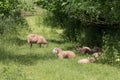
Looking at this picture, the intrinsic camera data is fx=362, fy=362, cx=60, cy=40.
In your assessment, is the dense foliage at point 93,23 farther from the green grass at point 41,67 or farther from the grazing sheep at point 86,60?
the green grass at point 41,67

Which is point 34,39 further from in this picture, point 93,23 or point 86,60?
point 86,60

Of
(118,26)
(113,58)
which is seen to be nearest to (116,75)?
(113,58)

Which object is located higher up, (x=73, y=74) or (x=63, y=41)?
(x=73, y=74)

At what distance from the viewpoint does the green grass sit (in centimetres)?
1034

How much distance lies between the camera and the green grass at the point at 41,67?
10.3m

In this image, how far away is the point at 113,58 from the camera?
1305 cm

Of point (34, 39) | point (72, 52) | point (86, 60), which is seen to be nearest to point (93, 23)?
point (34, 39)

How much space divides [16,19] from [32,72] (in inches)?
453

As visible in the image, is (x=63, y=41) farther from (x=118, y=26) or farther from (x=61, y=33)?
(x=118, y=26)

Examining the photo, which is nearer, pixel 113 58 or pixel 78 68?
pixel 78 68

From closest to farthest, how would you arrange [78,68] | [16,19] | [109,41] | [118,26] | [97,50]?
[78,68], [109,41], [97,50], [118,26], [16,19]

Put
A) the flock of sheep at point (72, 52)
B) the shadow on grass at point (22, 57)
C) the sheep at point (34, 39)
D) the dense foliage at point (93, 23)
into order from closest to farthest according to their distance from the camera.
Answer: the shadow on grass at point (22, 57) < the dense foliage at point (93, 23) < the flock of sheep at point (72, 52) < the sheep at point (34, 39)

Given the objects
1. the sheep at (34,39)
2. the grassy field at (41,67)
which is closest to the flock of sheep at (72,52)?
the sheep at (34,39)

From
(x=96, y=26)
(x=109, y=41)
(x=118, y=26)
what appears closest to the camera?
(x=109, y=41)
